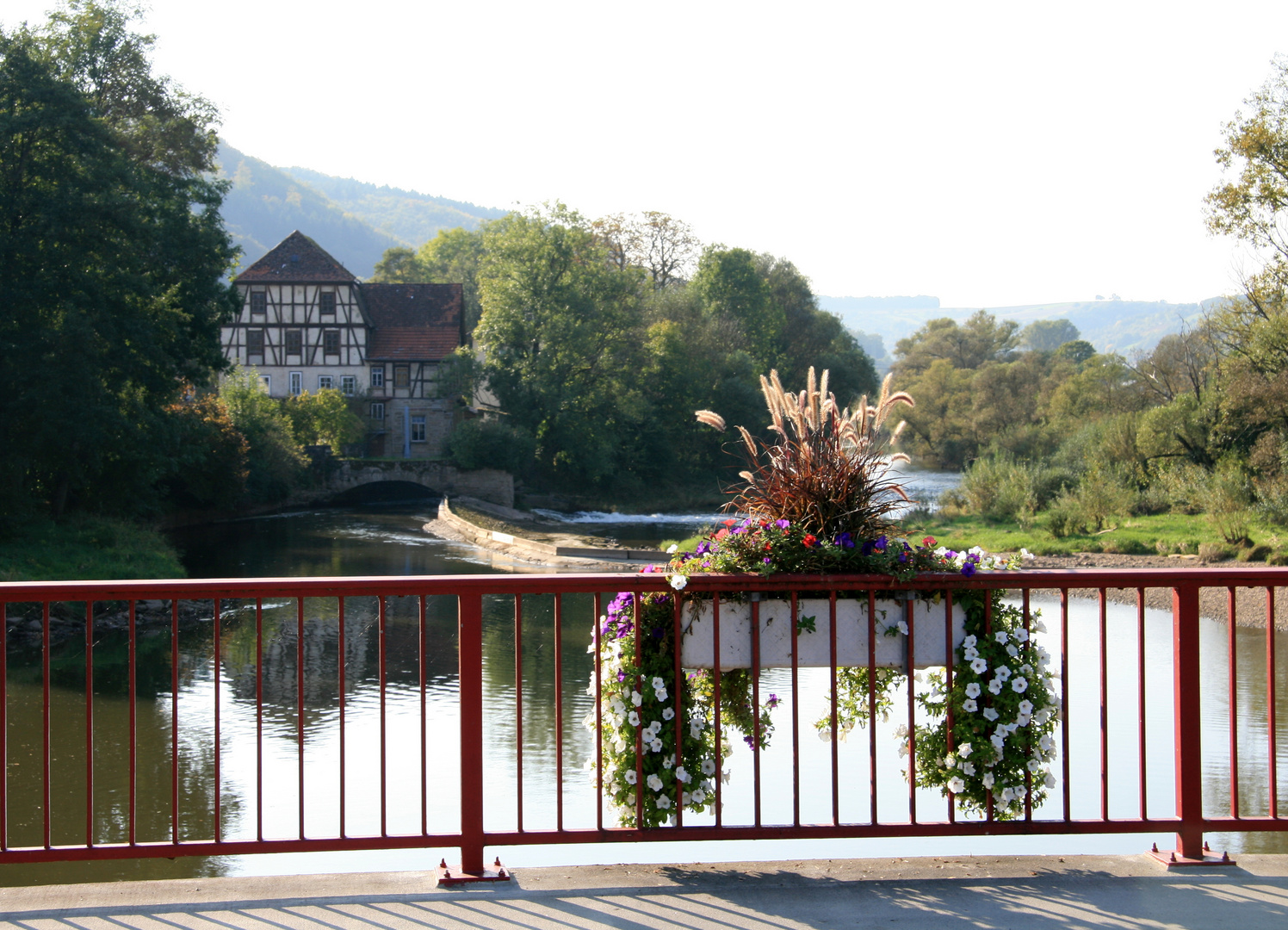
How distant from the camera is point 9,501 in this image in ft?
64.1

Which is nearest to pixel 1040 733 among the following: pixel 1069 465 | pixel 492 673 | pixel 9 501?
pixel 492 673

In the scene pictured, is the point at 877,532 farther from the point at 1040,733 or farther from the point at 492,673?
the point at 492,673

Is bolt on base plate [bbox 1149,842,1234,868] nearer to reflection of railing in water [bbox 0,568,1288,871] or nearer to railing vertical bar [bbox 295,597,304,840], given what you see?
reflection of railing in water [bbox 0,568,1288,871]

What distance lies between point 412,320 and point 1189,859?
49.6 metres

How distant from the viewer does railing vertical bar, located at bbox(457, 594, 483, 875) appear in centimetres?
333

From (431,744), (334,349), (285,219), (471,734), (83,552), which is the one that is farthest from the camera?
(285,219)

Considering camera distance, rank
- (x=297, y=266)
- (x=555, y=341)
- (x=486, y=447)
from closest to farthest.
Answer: (x=486, y=447), (x=555, y=341), (x=297, y=266)

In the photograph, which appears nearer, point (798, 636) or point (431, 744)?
point (798, 636)

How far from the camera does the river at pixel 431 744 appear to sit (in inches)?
233

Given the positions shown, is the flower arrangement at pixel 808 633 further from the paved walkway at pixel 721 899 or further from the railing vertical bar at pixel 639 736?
the paved walkway at pixel 721 899

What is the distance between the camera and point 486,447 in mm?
41750

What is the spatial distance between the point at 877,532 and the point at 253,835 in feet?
14.8

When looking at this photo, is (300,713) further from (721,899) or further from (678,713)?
(721,899)

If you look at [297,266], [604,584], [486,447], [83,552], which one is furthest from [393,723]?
[297,266]
